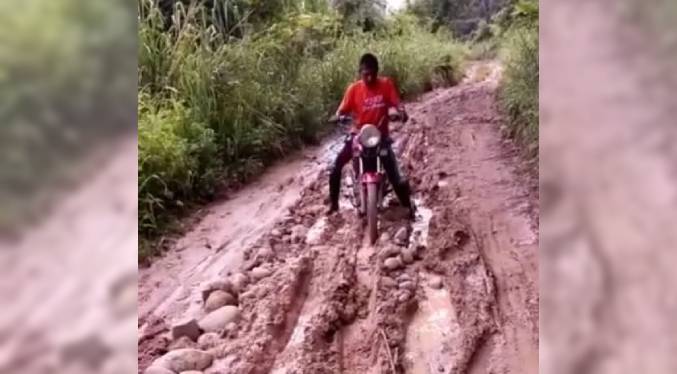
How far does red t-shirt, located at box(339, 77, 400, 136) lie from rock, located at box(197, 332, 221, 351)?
3.20ft

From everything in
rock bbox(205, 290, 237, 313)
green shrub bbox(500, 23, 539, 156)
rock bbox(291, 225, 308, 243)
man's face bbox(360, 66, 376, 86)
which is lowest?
rock bbox(205, 290, 237, 313)

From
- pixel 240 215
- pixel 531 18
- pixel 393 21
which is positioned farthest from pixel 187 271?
pixel 393 21

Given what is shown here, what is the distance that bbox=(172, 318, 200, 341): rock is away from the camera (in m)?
2.16

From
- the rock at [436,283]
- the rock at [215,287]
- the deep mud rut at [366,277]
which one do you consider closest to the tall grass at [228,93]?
the deep mud rut at [366,277]

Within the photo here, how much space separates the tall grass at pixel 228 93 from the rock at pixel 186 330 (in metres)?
0.53

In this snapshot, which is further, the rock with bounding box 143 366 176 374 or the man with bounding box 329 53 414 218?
the man with bounding box 329 53 414 218

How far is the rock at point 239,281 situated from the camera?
2.43 metres

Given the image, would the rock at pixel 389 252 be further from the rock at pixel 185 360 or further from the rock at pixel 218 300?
the rock at pixel 185 360

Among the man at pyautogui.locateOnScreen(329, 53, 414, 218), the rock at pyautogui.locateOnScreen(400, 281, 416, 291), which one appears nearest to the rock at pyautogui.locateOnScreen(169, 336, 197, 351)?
the rock at pyautogui.locateOnScreen(400, 281, 416, 291)

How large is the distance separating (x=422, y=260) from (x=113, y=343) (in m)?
2.01

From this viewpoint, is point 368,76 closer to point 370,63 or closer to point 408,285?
point 370,63

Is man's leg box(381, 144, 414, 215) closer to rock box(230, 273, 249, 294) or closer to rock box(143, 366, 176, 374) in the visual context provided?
rock box(230, 273, 249, 294)

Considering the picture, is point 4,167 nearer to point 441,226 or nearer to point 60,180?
point 60,180

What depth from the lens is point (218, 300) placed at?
2344mm
